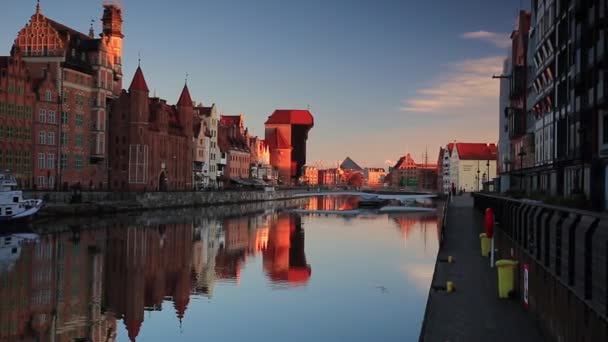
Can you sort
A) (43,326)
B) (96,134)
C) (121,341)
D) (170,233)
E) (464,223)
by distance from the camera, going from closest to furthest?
(121,341) < (43,326) < (464,223) < (170,233) < (96,134)

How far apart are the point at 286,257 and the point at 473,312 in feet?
84.5

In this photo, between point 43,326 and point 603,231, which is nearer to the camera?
point 603,231

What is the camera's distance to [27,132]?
260ft

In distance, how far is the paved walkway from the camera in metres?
16.0

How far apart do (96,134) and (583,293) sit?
88.0 meters

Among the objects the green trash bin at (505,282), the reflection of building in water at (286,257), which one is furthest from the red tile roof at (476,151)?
the green trash bin at (505,282)

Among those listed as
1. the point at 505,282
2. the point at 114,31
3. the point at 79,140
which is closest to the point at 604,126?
the point at 505,282

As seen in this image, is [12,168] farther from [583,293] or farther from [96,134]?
[583,293]

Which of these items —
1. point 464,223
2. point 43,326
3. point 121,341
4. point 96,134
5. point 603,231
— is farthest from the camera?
point 96,134

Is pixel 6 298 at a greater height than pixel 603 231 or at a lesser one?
lesser

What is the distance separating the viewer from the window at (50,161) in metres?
83.1

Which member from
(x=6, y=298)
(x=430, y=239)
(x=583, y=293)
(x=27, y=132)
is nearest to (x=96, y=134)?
(x=27, y=132)

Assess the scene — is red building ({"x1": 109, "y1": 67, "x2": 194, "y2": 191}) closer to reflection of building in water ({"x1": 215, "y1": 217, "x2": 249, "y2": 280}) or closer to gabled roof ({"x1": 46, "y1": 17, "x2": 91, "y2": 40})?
gabled roof ({"x1": 46, "y1": 17, "x2": 91, "y2": 40})

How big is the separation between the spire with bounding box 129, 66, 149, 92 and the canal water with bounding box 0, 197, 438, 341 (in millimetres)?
43691
